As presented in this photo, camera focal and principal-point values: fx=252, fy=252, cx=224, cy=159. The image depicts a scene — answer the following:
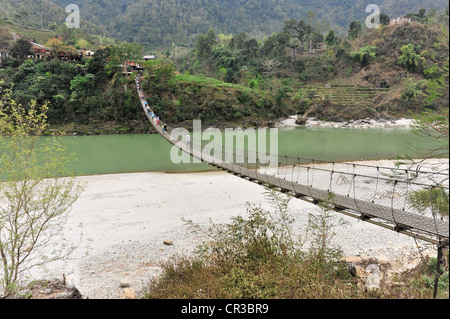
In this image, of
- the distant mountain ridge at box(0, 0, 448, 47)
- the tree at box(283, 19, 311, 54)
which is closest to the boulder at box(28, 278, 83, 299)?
the tree at box(283, 19, 311, 54)

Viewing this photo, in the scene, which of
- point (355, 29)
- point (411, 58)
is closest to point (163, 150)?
point (411, 58)

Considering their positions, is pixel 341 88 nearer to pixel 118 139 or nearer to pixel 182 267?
pixel 118 139

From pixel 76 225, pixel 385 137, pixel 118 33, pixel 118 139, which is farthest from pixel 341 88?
pixel 118 33

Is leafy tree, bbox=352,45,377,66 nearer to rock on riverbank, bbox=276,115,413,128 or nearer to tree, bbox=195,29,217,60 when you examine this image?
rock on riverbank, bbox=276,115,413,128

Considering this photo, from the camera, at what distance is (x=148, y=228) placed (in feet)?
18.9

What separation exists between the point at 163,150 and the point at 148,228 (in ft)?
32.1

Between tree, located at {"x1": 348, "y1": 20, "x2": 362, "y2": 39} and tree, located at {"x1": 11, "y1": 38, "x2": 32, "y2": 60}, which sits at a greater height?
tree, located at {"x1": 348, "y1": 20, "x2": 362, "y2": 39}

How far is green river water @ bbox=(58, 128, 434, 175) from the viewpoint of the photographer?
1170cm

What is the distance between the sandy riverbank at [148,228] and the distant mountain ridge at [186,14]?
51.3 meters

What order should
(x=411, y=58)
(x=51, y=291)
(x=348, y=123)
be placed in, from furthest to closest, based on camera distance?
(x=411, y=58) → (x=348, y=123) → (x=51, y=291)

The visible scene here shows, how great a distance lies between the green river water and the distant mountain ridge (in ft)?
132

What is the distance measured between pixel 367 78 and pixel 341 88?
4901 millimetres

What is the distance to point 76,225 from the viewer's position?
5.93 metres

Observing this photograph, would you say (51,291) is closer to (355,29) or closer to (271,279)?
(271,279)
